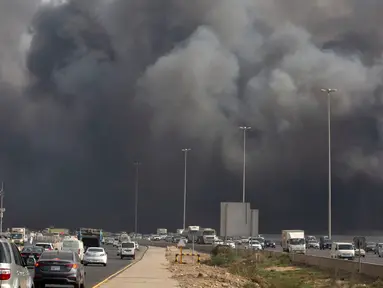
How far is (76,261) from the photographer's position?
3061 centimetres

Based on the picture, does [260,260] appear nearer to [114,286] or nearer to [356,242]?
[356,242]

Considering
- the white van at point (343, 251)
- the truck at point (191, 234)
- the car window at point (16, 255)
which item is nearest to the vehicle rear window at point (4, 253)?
the car window at point (16, 255)

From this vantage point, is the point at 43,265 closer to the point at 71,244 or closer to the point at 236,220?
the point at 236,220

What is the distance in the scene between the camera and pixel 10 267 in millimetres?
18109

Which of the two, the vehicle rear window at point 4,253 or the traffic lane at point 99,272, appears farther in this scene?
the traffic lane at point 99,272

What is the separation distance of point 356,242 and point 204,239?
88427 mm

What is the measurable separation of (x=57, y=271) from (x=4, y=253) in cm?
1181

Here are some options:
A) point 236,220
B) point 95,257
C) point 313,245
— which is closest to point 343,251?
point 236,220

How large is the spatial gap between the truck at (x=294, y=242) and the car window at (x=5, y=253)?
69637mm

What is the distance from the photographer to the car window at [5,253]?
18.0 metres

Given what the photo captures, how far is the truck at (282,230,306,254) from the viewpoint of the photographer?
288 feet

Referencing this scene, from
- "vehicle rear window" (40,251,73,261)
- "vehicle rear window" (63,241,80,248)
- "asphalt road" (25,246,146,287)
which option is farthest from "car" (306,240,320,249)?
"vehicle rear window" (40,251,73,261)

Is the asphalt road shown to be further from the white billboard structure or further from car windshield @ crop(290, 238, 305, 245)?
car windshield @ crop(290, 238, 305, 245)

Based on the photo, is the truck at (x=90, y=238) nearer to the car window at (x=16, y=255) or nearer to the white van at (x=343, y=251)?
the white van at (x=343, y=251)
